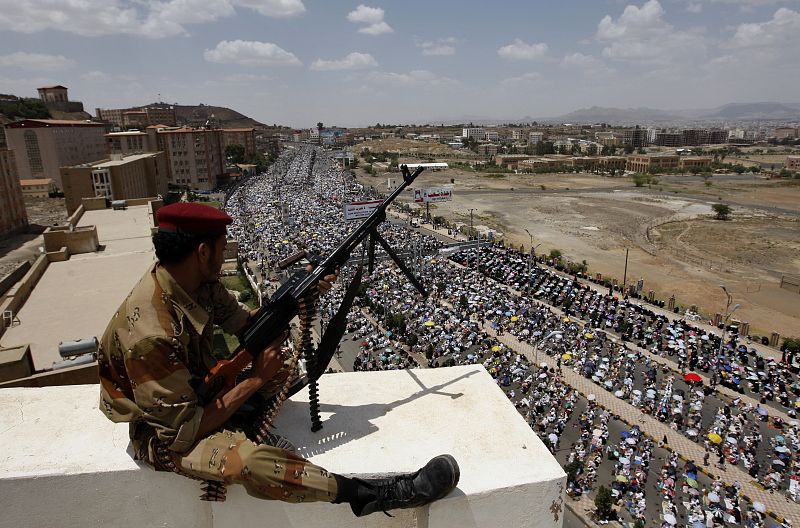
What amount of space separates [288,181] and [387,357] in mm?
56581

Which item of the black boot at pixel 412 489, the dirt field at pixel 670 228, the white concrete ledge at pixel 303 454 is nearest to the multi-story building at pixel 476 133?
the dirt field at pixel 670 228

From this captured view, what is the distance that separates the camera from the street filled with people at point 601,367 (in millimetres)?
11492

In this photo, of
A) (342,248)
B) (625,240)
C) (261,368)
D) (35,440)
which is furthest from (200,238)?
(625,240)

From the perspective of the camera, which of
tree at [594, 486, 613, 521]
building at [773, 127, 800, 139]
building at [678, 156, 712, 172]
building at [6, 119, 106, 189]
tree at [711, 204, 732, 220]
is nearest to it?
tree at [594, 486, 613, 521]

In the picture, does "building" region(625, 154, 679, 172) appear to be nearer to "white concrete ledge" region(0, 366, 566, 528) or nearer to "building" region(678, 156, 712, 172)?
"building" region(678, 156, 712, 172)

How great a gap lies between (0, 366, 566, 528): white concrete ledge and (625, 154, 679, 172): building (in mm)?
100771

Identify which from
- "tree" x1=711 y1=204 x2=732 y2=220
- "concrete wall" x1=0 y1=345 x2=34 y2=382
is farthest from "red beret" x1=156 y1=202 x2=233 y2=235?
"tree" x1=711 y1=204 x2=732 y2=220

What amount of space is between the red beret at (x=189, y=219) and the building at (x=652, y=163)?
10144cm

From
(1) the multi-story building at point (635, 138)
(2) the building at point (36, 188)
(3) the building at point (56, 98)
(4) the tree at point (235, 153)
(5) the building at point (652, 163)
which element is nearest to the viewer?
(2) the building at point (36, 188)

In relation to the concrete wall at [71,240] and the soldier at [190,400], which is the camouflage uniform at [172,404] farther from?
the concrete wall at [71,240]

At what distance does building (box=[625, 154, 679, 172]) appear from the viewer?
9138 centimetres

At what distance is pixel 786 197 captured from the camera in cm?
6462

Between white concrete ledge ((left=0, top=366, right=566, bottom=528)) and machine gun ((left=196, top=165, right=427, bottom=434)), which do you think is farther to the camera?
machine gun ((left=196, top=165, right=427, bottom=434))

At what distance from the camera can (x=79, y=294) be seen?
15297 mm
